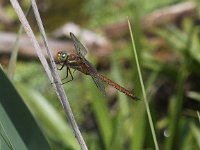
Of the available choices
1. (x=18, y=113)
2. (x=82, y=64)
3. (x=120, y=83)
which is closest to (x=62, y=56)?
(x=82, y=64)

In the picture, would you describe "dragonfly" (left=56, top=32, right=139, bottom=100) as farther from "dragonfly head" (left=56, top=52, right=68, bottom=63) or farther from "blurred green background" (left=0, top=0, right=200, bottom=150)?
"blurred green background" (left=0, top=0, right=200, bottom=150)

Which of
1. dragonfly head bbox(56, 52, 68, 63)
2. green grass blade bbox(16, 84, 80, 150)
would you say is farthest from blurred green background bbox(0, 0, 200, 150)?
dragonfly head bbox(56, 52, 68, 63)

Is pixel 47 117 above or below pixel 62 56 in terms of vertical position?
below

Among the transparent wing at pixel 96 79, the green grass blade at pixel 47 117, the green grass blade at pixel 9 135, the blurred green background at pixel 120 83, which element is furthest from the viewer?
the green grass blade at pixel 47 117

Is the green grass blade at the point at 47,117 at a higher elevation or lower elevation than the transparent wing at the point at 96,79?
lower

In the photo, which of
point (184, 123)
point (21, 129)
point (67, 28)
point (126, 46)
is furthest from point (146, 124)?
point (67, 28)

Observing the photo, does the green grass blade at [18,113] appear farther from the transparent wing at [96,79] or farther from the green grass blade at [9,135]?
A: the transparent wing at [96,79]

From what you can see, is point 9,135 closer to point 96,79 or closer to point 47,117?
point 96,79

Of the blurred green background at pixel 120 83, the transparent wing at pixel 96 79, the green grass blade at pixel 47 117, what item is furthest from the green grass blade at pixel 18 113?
the green grass blade at pixel 47 117
